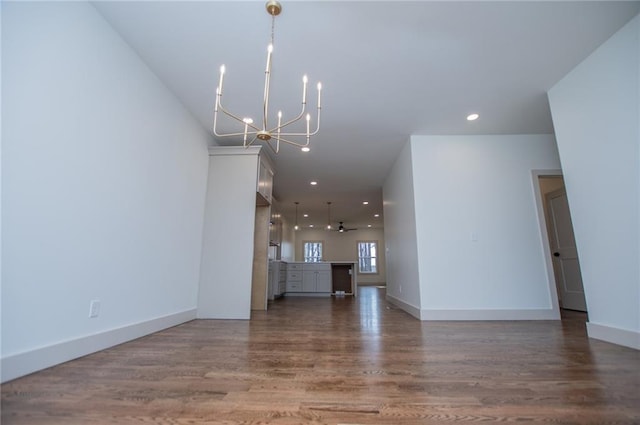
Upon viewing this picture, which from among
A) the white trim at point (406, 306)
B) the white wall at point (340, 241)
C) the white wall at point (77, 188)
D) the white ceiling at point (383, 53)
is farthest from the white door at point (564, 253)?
the white wall at point (340, 241)

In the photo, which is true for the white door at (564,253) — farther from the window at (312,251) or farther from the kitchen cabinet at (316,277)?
the window at (312,251)

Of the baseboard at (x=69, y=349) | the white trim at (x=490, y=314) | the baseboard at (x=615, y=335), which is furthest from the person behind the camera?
the white trim at (x=490, y=314)

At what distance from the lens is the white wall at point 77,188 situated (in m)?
1.56

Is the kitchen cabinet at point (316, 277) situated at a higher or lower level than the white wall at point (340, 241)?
lower

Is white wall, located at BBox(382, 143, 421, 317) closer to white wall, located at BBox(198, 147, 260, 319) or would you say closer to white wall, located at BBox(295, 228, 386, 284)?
white wall, located at BBox(198, 147, 260, 319)

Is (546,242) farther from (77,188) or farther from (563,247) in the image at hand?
(77,188)

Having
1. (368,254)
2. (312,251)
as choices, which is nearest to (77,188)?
(312,251)

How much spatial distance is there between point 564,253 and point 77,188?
20.8 feet

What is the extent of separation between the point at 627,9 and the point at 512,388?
2.79m

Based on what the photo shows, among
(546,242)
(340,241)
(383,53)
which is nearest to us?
(383,53)

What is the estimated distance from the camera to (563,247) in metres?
4.61

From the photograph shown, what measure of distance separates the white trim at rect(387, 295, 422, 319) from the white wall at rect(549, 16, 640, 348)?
5.60ft

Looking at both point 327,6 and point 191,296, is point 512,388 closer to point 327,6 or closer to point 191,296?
point 327,6

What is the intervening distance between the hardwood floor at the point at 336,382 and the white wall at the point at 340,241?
1034 centimetres
